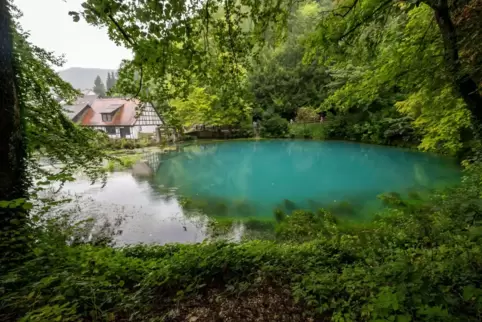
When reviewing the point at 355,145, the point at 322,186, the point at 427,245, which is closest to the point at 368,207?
the point at 322,186

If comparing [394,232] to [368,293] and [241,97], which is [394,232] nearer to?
[368,293]

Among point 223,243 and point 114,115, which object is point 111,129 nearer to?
point 114,115

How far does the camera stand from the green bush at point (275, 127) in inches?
952

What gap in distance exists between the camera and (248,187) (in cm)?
989

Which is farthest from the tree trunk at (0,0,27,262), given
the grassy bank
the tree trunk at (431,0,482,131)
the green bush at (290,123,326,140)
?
the green bush at (290,123,326,140)

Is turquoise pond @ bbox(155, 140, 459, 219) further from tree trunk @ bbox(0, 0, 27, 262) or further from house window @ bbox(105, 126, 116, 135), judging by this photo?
house window @ bbox(105, 126, 116, 135)

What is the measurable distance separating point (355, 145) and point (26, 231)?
19873 millimetres

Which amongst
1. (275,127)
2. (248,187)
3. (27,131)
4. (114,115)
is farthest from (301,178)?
(114,115)

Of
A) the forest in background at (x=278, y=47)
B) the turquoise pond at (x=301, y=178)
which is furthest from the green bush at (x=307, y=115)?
the forest in background at (x=278, y=47)

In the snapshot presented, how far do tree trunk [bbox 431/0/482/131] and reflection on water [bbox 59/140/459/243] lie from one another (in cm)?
447

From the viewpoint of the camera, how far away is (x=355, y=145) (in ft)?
61.4

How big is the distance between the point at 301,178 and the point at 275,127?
14418 millimetres

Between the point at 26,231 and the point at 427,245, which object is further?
the point at 427,245

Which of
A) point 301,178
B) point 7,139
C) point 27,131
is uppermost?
point 27,131
